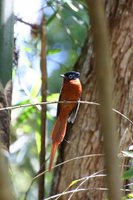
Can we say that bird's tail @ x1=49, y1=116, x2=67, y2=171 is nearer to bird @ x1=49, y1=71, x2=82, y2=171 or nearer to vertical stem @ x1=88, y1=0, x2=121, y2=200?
bird @ x1=49, y1=71, x2=82, y2=171

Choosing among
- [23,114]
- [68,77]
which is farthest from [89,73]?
[23,114]

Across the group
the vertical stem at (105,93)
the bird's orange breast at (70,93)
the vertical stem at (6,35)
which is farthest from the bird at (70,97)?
the vertical stem at (105,93)

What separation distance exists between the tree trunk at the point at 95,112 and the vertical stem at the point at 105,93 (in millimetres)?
1603

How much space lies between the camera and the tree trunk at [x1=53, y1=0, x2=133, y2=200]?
2.12 meters

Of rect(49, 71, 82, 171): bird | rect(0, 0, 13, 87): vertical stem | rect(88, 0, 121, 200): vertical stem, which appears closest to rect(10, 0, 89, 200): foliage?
rect(49, 71, 82, 171): bird

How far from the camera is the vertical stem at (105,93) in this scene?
478mm

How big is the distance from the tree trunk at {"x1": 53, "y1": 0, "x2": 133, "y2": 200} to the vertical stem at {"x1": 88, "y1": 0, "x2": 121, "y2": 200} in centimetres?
160

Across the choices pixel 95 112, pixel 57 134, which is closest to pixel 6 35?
pixel 57 134

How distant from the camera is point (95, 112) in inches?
87.0

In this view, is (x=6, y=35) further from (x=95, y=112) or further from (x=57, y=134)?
(x=95, y=112)

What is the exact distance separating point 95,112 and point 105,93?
1713mm

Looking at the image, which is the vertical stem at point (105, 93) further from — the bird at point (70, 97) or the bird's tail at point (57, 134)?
the bird at point (70, 97)

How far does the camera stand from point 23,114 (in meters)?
2.67

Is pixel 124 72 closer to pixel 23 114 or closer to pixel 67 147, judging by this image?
pixel 67 147
